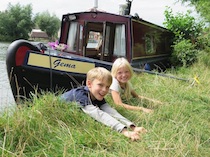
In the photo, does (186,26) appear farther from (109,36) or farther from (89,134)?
(89,134)

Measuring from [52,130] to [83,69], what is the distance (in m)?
3.33

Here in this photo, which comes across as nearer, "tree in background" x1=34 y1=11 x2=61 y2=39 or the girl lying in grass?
the girl lying in grass

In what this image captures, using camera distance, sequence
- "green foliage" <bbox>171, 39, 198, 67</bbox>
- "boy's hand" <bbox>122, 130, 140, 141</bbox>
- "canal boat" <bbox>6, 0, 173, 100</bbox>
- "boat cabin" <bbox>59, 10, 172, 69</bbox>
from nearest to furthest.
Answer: "boy's hand" <bbox>122, 130, 140, 141</bbox> < "canal boat" <bbox>6, 0, 173, 100</bbox> < "boat cabin" <bbox>59, 10, 172, 69</bbox> < "green foliage" <bbox>171, 39, 198, 67</bbox>

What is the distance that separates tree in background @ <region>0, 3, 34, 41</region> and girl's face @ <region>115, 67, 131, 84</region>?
39174mm

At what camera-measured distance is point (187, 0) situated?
36.1ft

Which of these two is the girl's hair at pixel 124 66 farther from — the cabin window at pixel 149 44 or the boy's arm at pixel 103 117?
the cabin window at pixel 149 44

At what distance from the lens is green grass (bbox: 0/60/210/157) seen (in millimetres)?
2080

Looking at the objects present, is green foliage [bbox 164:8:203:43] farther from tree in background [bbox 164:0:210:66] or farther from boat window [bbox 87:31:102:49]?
boat window [bbox 87:31:102:49]

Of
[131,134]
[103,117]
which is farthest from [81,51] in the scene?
[131,134]

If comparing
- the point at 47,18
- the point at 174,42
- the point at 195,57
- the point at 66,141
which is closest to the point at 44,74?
the point at 66,141

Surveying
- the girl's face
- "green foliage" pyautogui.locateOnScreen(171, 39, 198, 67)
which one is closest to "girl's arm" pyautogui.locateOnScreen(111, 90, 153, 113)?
the girl's face

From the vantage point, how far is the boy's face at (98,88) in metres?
2.78

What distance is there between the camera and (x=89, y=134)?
2332mm

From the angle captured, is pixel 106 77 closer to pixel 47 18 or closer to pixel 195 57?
pixel 195 57
